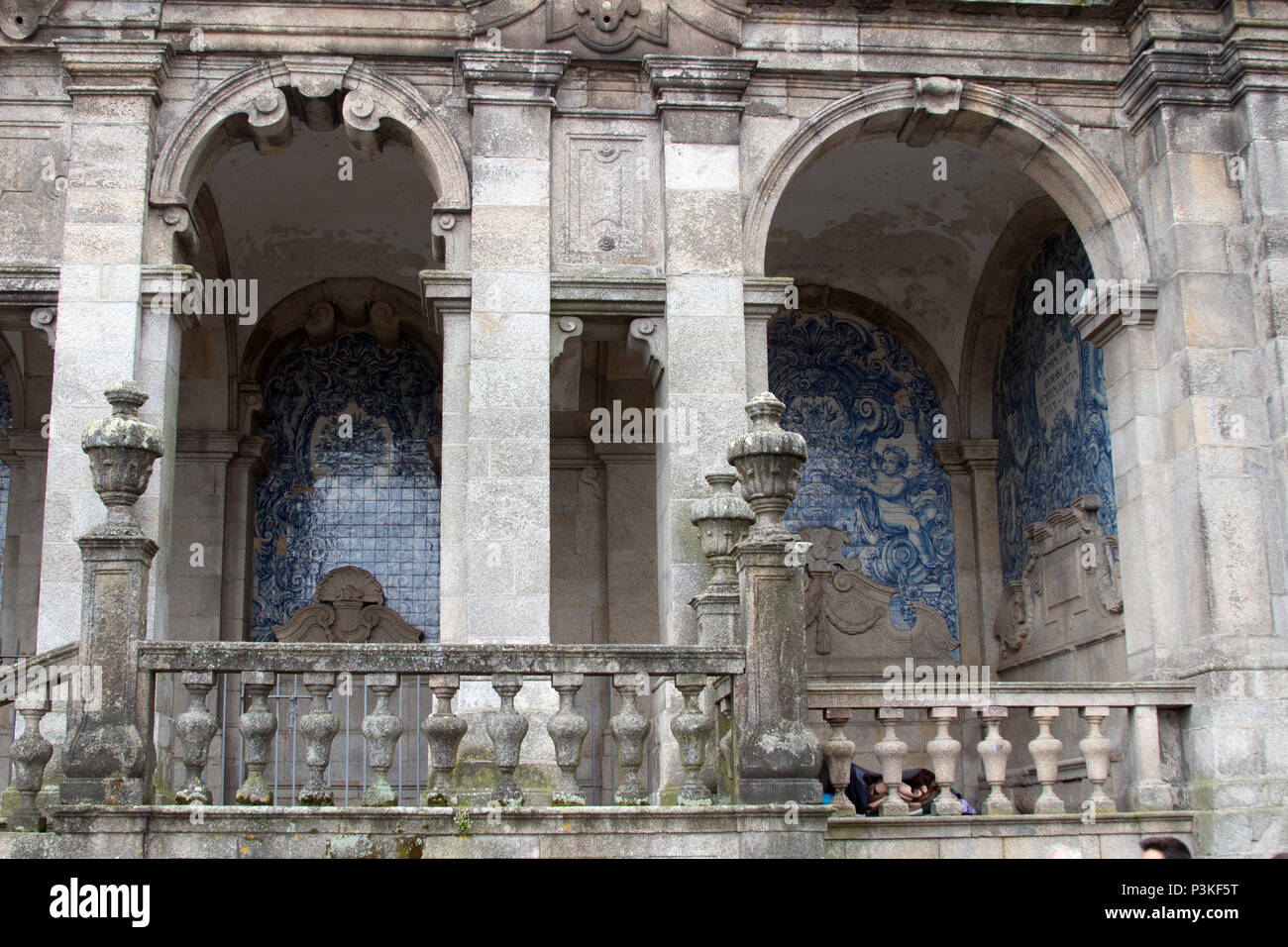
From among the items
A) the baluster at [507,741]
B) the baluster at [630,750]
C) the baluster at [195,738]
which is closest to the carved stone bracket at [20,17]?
the baluster at [195,738]

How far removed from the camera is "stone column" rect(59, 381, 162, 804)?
618 cm

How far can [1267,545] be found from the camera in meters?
8.64

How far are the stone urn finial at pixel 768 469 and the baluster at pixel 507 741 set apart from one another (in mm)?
1351

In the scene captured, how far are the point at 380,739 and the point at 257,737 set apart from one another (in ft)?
1.74

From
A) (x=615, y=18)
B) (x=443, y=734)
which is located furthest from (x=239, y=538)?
(x=443, y=734)

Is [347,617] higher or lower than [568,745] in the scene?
higher

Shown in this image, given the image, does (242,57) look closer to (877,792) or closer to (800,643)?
(800,643)

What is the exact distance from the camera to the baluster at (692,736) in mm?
6504

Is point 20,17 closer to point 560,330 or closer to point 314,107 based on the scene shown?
point 314,107

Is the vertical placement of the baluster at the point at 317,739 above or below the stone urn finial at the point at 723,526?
below

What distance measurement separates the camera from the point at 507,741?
6488 millimetres

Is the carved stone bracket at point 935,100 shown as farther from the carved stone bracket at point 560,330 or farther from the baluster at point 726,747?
the baluster at point 726,747

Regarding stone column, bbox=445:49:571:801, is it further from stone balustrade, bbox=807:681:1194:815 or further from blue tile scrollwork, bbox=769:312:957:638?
blue tile scrollwork, bbox=769:312:957:638

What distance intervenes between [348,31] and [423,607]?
499 cm
